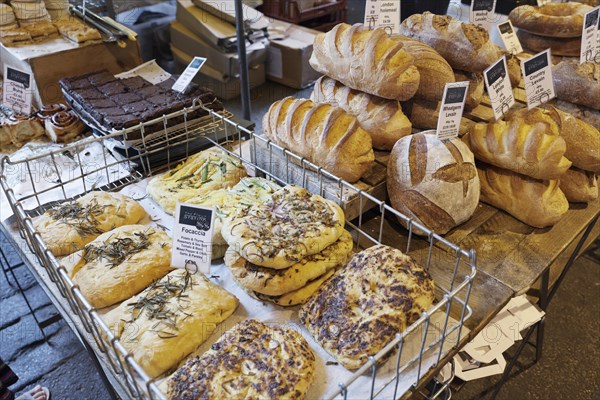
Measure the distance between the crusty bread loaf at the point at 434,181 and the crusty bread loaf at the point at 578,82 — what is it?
0.83 meters

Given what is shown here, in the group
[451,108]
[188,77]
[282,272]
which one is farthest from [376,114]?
[188,77]

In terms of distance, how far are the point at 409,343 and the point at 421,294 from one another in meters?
0.14

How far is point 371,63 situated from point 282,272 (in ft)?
2.92

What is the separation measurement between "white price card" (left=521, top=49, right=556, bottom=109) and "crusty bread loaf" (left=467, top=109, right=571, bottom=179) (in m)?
0.15

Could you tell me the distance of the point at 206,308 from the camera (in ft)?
4.63

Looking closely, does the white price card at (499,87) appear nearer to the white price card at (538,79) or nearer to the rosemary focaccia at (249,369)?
the white price card at (538,79)

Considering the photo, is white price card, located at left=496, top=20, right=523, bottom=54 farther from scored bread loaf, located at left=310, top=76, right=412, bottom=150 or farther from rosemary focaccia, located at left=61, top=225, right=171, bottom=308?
rosemary focaccia, located at left=61, top=225, right=171, bottom=308

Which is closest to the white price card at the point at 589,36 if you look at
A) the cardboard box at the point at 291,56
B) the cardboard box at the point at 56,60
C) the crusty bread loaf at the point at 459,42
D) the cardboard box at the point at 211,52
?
the crusty bread loaf at the point at 459,42

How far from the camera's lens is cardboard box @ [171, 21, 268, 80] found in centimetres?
462

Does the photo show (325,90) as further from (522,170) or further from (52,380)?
(52,380)

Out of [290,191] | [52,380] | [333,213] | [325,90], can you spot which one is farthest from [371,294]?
[52,380]

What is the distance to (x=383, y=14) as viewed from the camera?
7.26 ft

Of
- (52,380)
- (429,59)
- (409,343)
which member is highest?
(429,59)

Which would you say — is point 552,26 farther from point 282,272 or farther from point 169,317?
point 169,317
